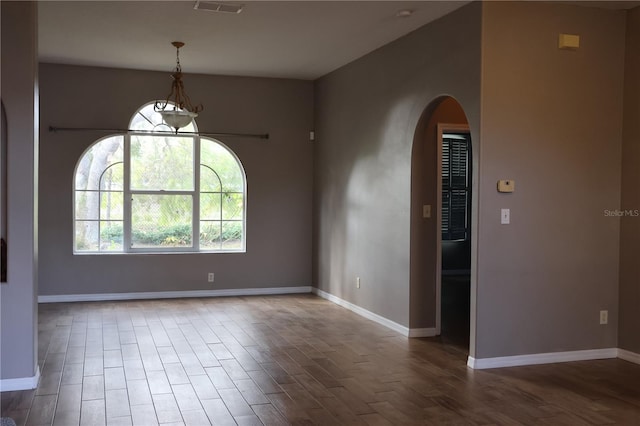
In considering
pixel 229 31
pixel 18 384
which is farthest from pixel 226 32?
pixel 18 384

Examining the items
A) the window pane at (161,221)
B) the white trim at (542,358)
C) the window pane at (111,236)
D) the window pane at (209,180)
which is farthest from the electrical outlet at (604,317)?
→ the window pane at (111,236)

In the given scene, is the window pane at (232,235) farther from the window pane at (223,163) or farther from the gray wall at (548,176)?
the gray wall at (548,176)

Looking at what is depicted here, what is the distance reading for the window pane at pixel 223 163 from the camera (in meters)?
7.80

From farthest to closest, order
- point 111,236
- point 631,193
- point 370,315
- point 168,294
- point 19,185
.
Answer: point 168,294 → point 111,236 → point 370,315 → point 631,193 → point 19,185

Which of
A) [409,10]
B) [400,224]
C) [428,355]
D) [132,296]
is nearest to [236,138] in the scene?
[132,296]

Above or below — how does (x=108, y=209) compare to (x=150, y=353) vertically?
above

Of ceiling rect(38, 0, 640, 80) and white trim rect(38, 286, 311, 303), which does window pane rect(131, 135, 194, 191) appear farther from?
white trim rect(38, 286, 311, 303)

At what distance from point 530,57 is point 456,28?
0.62 meters

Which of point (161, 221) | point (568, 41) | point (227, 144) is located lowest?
point (161, 221)

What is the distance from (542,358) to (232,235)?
4338mm

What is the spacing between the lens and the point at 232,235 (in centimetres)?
796

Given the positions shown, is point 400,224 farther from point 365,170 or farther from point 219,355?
point 219,355

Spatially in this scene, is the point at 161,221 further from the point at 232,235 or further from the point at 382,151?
the point at 382,151

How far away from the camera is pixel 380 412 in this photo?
143 inches
